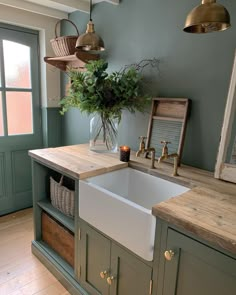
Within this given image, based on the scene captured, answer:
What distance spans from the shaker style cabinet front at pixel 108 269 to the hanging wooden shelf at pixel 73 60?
1420 millimetres

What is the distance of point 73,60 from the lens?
233cm

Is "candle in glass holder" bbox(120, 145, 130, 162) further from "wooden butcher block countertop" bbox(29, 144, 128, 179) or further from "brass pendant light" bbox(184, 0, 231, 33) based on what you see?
"brass pendant light" bbox(184, 0, 231, 33)

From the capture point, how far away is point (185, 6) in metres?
1.58

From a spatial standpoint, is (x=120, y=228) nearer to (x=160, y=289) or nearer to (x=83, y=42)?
(x=160, y=289)

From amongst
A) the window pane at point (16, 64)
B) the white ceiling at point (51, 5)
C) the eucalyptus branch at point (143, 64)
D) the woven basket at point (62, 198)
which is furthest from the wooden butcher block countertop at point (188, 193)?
the white ceiling at point (51, 5)

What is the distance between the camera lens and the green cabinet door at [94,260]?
1.39 meters

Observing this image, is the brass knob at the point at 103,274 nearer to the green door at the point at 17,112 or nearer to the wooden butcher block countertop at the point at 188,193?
the wooden butcher block countertop at the point at 188,193

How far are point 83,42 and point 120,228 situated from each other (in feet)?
4.10

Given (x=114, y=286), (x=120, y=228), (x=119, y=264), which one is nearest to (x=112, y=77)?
(x=120, y=228)

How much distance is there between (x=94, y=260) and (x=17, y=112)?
186 centimetres

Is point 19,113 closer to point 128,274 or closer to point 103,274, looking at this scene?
point 103,274

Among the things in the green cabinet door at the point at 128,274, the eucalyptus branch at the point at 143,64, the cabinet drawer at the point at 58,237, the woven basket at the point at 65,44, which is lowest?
the cabinet drawer at the point at 58,237

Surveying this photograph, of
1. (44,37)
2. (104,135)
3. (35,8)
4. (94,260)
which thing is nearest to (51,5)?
(35,8)

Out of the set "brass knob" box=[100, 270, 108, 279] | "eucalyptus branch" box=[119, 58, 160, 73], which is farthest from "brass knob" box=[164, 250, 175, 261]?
"eucalyptus branch" box=[119, 58, 160, 73]
